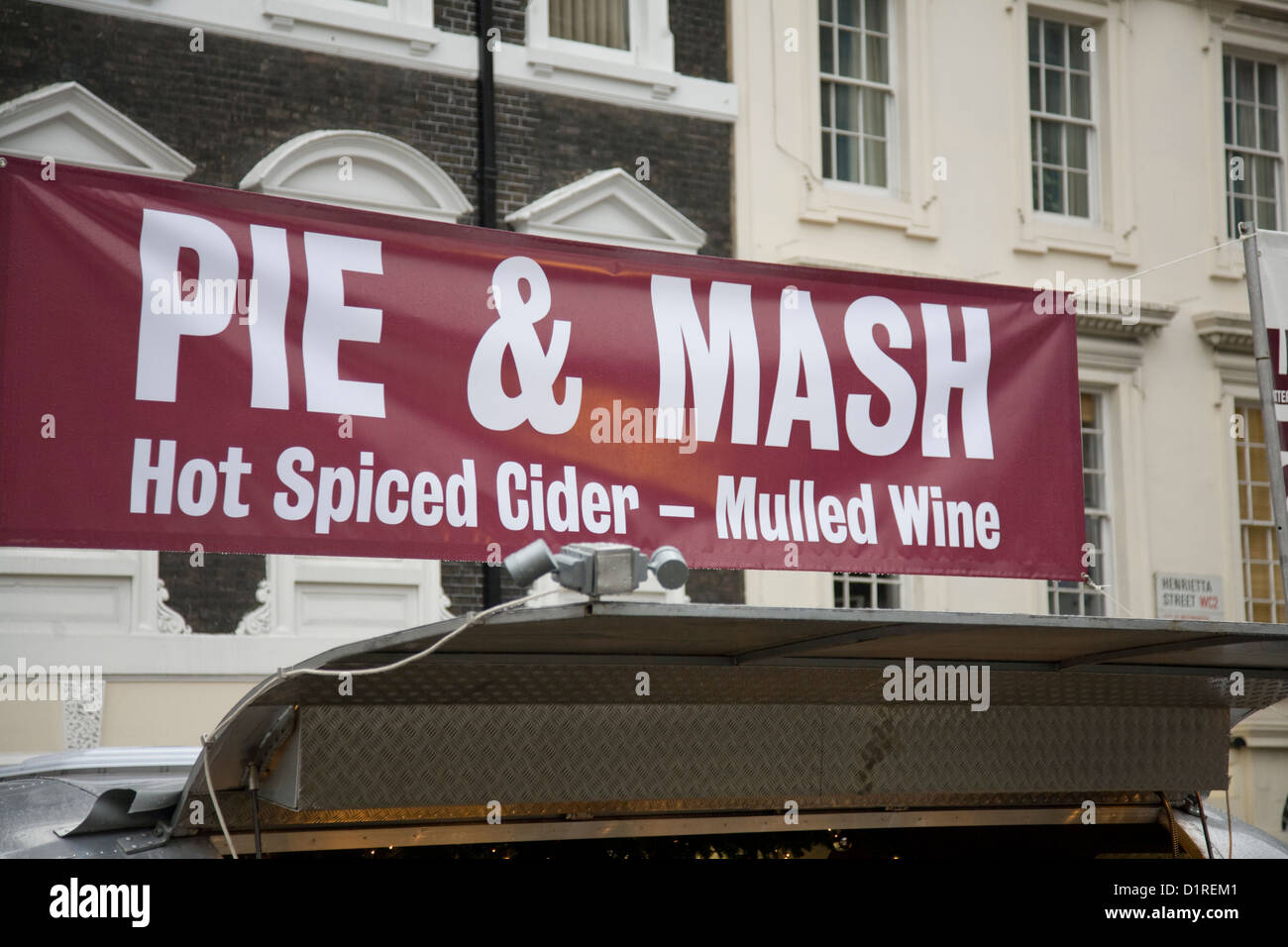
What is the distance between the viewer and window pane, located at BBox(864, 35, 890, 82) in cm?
1609

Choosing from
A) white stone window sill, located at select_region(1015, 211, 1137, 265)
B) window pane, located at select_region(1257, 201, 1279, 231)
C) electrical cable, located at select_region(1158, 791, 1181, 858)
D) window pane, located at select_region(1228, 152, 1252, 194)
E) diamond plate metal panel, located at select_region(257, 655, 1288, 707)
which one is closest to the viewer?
diamond plate metal panel, located at select_region(257, 655, 1288, 707)

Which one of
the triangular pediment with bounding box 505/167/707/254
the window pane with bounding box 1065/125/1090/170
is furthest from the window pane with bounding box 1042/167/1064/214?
the triangular pediment with bounding box 505/167/707/254

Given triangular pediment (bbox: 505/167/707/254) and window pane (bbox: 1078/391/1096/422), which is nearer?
triangular pediment (bbox: 505/167/707/254)

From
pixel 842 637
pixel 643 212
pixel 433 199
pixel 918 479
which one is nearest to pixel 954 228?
pixel 643 212

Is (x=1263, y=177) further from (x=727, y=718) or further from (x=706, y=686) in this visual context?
(x=706, y=686)

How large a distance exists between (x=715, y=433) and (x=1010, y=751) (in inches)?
68.6

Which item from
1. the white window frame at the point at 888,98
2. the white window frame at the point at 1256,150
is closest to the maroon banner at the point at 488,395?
the white window frame at the point at 888,98

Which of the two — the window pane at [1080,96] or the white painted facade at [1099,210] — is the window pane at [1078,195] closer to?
the white painted facade at [1099,210]

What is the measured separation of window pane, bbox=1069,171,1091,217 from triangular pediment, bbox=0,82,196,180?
361 inches

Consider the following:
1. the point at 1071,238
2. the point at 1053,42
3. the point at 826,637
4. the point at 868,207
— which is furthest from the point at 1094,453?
the point at 826,637

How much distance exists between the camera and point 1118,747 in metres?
4.89

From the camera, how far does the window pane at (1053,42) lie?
17188 mm

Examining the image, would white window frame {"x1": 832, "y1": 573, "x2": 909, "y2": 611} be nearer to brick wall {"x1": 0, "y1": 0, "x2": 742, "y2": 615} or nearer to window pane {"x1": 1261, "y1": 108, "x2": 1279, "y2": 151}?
brick wall {"x1": 0, "y1": 0, "x2": 742, "y2": 615}

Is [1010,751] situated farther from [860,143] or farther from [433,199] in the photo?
[860,143]
